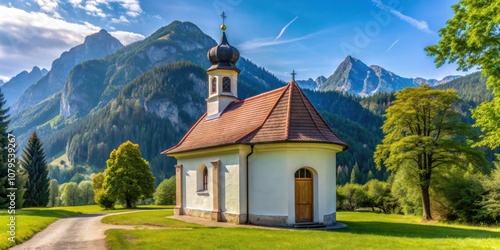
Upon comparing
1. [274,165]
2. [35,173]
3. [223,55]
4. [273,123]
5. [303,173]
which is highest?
[223,55]

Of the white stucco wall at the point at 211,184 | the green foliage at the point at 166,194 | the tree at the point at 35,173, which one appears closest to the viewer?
the white stucco wall at the point at 211,184

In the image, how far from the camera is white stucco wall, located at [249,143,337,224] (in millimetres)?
18578

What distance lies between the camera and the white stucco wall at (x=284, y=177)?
18578mm

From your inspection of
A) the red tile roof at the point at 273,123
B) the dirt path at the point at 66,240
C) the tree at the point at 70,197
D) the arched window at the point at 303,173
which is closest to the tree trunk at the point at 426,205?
the red tile roof at the point at 273,123

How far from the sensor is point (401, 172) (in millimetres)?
27250

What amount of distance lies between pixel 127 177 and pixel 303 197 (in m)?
22.9

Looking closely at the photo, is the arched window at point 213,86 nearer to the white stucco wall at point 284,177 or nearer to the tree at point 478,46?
the white stucco wall at point 284,177

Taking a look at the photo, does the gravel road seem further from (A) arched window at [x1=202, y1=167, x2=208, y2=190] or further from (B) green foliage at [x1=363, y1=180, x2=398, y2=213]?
(B) green foliage at [x1=363, y1=180, x2=398, y2=213]

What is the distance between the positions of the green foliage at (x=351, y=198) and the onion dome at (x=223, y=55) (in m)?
24.0

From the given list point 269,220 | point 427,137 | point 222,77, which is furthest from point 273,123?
point 427,137

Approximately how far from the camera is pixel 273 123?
19.7 meters

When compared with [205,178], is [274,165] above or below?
above

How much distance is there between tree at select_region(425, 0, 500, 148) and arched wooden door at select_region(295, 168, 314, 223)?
8.49 m

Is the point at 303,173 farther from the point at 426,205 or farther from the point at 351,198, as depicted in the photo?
the point at 351,198
